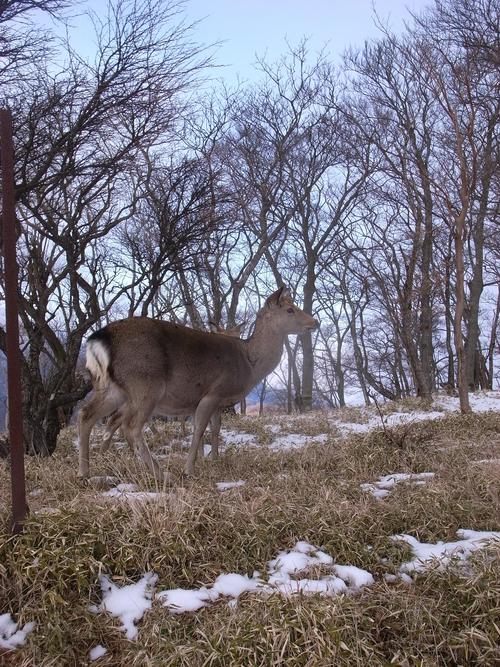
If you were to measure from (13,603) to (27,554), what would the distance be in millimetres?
277

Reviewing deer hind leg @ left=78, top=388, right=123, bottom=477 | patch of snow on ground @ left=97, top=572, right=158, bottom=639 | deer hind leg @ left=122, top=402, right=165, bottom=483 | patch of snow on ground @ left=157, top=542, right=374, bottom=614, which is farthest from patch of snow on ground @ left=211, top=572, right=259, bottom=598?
deer hind leg @ left=78, top=388, right=123, bottom=477

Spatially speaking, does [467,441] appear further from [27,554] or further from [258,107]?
[258,107]

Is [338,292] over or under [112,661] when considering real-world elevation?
over

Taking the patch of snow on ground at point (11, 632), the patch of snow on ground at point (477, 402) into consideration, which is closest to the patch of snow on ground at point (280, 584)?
the patch of snow on ground at point (11, 632)

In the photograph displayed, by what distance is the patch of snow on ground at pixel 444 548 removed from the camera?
344 centimetres

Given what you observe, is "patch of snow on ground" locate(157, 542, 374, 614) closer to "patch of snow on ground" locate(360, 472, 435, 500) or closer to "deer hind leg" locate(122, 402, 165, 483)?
"patch of snow on ground" locate(360, 472, 435, 500)

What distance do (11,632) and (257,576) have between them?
4.29 feet

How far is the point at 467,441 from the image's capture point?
6.88 metres

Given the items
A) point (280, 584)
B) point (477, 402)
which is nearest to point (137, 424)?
point (280, 584)

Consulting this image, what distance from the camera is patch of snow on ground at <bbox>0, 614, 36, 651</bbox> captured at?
2985 millimetres

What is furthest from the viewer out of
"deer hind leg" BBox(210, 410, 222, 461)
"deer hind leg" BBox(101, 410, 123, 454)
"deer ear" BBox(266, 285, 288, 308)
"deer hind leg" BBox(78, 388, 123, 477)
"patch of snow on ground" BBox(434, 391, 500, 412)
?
"patch of snow on ground" BBox(434, 391, 500, 412)

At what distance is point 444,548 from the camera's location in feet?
12.1

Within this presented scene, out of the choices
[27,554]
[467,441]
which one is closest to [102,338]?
[27,554]

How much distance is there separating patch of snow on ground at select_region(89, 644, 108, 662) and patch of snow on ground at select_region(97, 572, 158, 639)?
126 mm
